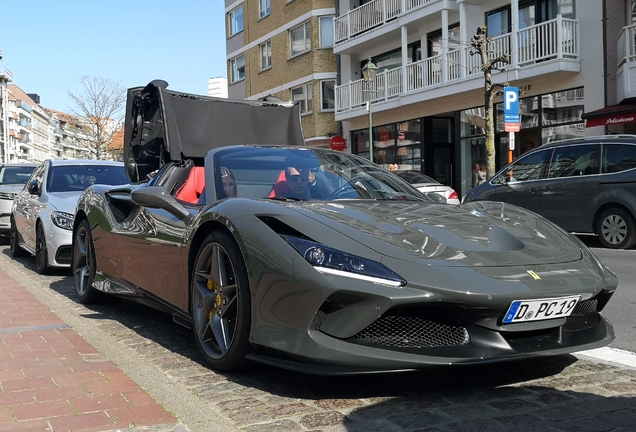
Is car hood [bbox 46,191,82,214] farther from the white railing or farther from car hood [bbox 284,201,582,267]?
the white railing

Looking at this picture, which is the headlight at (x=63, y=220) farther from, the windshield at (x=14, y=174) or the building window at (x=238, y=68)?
the building window at (x=238, y=68)

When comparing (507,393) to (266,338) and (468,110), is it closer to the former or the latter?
(266,338)

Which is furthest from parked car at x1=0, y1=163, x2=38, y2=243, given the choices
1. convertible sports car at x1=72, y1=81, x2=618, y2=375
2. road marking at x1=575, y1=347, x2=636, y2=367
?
road marking at x1=575, y1=347, x2=636, y2=367

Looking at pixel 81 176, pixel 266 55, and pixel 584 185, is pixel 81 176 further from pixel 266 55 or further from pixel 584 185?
pixel 266 55

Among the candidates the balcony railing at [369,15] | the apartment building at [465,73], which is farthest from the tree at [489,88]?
the balcony railing at [369,15]

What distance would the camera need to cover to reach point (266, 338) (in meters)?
3.51

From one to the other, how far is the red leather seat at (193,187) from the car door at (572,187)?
839 cm

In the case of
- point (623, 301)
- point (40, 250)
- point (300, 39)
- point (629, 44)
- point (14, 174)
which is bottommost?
point (623, 301)

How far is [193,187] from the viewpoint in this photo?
5.22 metres

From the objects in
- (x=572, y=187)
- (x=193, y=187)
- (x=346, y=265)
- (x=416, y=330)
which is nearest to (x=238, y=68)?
(x=572, y=187)

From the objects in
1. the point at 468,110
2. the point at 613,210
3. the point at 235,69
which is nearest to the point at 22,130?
the point at 235,69

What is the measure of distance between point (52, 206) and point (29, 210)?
1.08 m

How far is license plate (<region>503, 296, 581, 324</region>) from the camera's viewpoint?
128 inches

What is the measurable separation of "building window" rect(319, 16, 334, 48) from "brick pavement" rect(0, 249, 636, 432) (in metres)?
29.0
